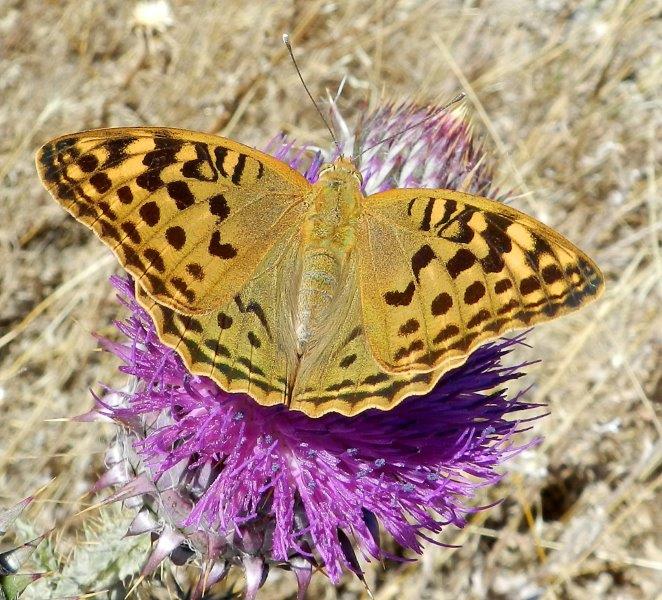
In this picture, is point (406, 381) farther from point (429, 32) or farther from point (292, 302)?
point (429, 32)

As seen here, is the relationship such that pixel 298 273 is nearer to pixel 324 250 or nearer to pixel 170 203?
pixel 324 250

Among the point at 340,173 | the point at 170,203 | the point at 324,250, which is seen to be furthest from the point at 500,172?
the point at 170,203

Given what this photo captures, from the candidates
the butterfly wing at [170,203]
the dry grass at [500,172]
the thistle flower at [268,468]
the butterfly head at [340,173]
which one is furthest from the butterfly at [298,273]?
the dry grass at [500,172]

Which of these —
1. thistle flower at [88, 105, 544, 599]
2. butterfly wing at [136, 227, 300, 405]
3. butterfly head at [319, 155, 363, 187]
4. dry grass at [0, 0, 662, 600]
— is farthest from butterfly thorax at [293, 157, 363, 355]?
dry grass at [0, 0, 662, 600]

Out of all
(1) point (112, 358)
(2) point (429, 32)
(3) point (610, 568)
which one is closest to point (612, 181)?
(2) point (429, 32)

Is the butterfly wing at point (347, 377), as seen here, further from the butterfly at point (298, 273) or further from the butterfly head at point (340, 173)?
the butterfly head at point (340, 173)

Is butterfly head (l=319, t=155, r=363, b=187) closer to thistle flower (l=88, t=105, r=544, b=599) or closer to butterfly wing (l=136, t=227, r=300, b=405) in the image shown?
butterfly wing (l=136, t=227, r=300, b=405)
